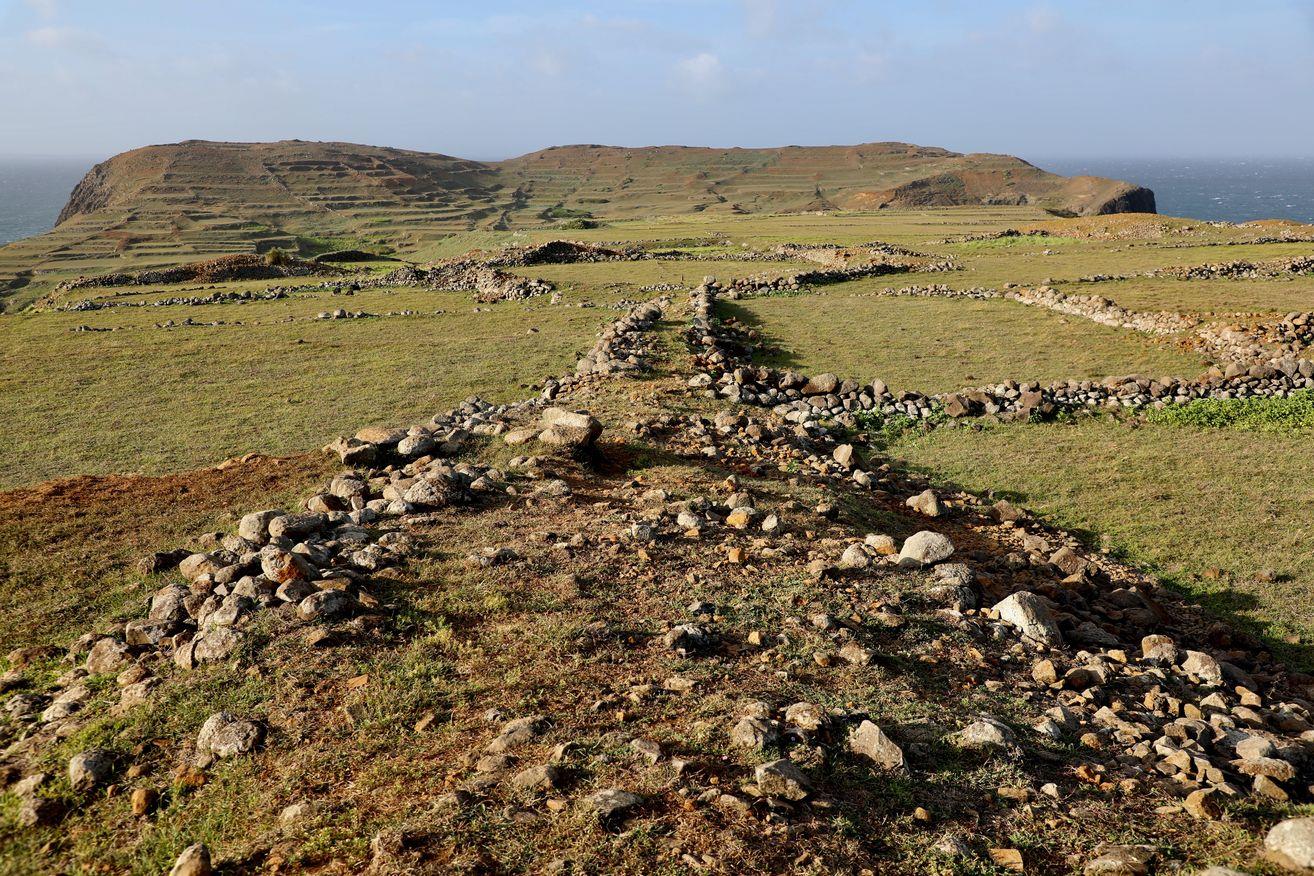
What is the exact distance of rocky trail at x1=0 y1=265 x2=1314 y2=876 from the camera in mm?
4508

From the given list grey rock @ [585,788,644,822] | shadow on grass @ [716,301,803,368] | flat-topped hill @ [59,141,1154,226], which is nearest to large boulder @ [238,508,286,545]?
grey rock @ [585,788,644,822]

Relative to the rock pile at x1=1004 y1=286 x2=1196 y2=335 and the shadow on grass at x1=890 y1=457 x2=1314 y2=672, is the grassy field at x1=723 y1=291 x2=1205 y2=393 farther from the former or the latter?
the shadow on grass at x1=890 y1=457 x2=1314 y2=672

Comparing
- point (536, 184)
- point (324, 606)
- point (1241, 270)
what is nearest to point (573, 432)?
point (324, 606)

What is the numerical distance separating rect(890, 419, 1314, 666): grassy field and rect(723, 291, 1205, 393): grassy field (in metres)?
4.03

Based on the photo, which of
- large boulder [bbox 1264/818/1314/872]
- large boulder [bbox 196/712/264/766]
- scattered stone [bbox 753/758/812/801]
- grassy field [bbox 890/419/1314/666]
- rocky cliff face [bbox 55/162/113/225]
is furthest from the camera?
rocky cliff face [bbox 55/162/113/225]

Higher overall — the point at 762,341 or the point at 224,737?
the point at 762,341

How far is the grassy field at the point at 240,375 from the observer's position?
14945mm

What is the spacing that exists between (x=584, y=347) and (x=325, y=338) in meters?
9.30

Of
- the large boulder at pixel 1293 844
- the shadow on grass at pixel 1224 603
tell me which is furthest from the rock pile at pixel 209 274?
the large boulder at pixel 1293 844

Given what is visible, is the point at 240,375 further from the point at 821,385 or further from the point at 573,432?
the point at 821,385

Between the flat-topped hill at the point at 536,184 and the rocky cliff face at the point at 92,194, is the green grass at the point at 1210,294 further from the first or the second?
the rocky cliff face at the point at 92,194

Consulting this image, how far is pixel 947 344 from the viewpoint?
23.0 metres

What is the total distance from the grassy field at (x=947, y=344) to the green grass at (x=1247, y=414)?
3.37 metres

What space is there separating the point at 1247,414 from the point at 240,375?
24.0 meters
